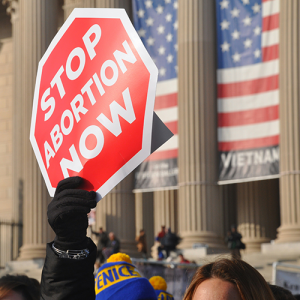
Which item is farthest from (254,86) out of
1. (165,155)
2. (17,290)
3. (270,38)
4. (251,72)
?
(17,290)

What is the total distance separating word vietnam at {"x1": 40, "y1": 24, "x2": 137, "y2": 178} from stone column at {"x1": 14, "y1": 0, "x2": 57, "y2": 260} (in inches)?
910

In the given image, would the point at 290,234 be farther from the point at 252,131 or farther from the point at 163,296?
the point at 163,296

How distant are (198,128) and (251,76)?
277 centimetres

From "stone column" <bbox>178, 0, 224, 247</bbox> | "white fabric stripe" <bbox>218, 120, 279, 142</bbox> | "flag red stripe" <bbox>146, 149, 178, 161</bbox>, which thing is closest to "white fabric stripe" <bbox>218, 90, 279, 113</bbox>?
"white fabric stripe" <bbox>218, 120, 279, 142</bbox>

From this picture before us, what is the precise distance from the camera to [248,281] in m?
2.50

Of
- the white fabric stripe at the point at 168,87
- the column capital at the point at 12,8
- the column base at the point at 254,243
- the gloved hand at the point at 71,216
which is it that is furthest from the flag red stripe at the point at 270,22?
the gloved hand at the point at 71,216

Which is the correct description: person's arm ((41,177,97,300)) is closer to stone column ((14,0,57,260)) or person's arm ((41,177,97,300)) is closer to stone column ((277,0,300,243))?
stone column ((277,0,300,243))

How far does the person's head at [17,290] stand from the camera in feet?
12.1

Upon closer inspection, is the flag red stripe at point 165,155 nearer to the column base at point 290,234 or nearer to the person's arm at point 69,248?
the column base at point 290,234

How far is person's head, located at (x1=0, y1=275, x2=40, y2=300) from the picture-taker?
3693 mm

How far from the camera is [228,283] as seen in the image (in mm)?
2508

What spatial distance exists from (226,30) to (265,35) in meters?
1.72

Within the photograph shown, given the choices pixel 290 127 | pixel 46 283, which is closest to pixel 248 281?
pixel 46 283

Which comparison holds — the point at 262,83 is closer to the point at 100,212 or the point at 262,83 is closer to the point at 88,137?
the point at 100,212
